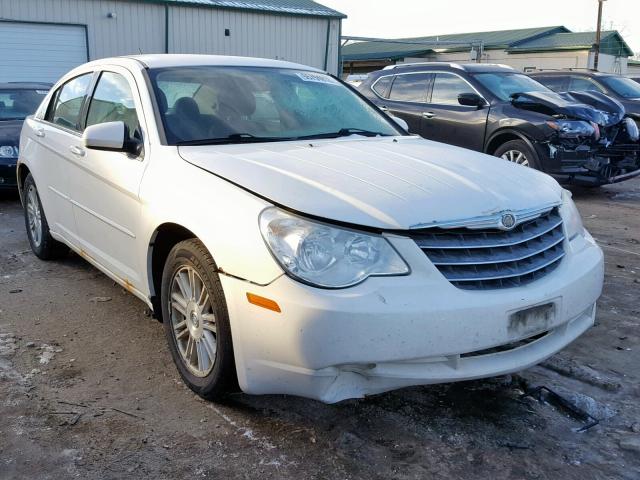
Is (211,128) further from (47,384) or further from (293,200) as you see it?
(47,384)

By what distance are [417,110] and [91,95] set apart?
6.00 meters

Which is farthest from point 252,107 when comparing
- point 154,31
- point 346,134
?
point 154,31

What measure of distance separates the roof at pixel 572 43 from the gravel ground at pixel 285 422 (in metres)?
39.6

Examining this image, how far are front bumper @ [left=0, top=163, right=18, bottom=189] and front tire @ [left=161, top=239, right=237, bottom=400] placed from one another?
5758mm

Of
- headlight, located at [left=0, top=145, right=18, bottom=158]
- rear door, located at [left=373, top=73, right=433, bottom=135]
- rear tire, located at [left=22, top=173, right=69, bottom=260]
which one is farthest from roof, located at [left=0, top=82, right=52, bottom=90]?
rear door, located at [left=373, top=73, right=433, bottom=135]

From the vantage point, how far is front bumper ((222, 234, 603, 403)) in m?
2.50

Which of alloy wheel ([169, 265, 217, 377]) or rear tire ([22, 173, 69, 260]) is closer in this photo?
alloy wheel ([169, 265, 217, 377])

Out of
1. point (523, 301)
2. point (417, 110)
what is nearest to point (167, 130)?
point (523, 301)

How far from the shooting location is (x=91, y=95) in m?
4.56

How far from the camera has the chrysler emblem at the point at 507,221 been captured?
2.84 meters

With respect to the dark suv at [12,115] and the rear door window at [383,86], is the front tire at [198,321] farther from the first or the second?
the rear door window at [383,86]

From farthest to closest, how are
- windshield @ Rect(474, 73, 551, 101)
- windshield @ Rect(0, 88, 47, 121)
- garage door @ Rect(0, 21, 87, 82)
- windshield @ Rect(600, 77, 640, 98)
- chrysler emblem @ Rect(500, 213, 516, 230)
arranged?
1. garage door @ Rect(0, 21, 87, 82)
2. windshield @ Rect(600, 77, 640, 98)
3. windshield @ Rect(0, 88, 47, 121)
4. windshield @ Rect(474, 73, 551, 101)
5. chrysler emblem @ Rect(500, 213, 516, 230)

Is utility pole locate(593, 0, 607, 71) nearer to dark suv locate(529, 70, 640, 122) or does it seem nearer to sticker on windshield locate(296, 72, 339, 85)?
dark suv locate(529, 70, 640, 122)

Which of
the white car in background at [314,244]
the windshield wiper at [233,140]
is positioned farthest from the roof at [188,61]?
the windshield wiper at [233,140]
